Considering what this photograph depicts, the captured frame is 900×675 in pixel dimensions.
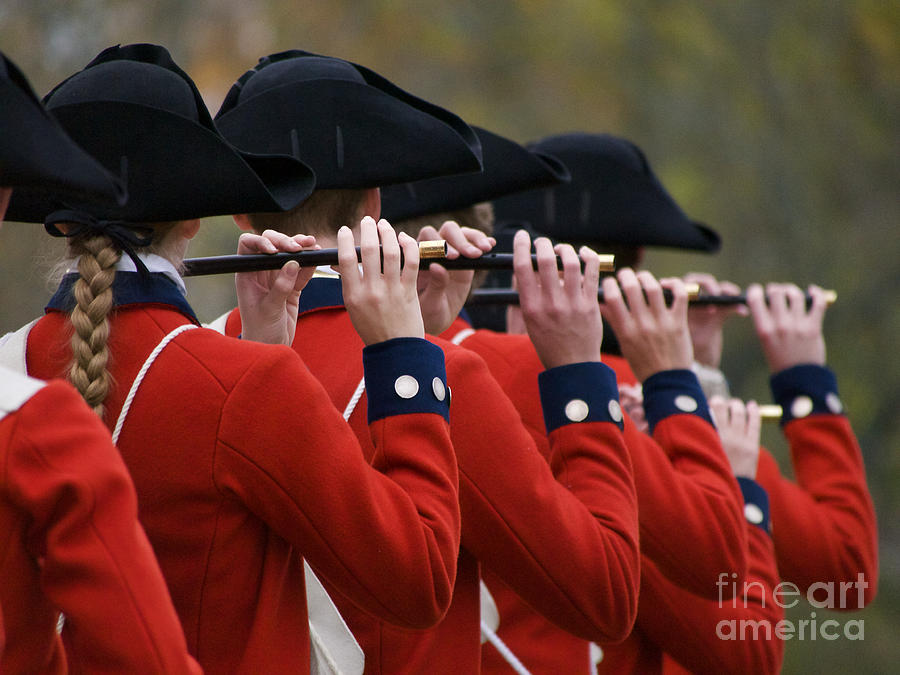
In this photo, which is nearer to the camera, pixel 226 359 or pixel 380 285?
pixel 226 359

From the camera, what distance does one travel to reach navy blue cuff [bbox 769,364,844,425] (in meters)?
3.73

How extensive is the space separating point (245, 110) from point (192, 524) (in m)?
1.01

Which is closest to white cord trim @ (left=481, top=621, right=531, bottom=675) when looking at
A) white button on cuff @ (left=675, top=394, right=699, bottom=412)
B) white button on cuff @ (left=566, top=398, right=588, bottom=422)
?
white button on cuff @ (left=566, top=398, right=588, bottom=422)

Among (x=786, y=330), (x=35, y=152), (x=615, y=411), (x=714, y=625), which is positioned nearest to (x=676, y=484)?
(x=615, y=411)

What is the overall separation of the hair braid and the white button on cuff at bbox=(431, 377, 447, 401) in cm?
53

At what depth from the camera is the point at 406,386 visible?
1.95m

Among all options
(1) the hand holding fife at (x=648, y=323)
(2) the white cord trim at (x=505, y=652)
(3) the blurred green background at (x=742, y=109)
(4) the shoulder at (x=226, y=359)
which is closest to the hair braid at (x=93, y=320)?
(4) the shoulder at (x=226, y=359)

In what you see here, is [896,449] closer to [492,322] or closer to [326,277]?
[492,322]

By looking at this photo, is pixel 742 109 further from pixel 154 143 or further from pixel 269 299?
pixel 154 143

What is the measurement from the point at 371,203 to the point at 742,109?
9924 millimetres

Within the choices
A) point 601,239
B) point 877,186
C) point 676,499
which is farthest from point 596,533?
point 877,186

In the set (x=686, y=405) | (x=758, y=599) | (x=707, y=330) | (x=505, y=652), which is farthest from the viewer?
(x=707, y=330)

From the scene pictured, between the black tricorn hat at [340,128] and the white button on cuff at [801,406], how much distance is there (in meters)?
1.74

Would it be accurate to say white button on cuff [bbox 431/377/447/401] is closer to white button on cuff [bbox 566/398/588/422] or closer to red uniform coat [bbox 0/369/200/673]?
white button on cuff [bbox 566/398/588/422]
